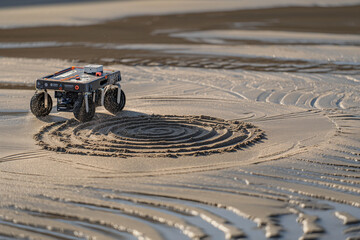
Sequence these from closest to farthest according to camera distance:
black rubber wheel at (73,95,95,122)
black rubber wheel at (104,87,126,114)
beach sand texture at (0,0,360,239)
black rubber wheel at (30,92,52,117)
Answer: beach sand texture at (0,0,360,239) → black rubber wheel at (73,95,95,122) → black rubber wheel at (30,92,52,117) → black rubber wheel at (104,87,126,114)

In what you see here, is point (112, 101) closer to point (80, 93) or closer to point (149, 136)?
point (80, 93)

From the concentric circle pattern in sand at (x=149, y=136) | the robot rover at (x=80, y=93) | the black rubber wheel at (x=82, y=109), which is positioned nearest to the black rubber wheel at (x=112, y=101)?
the robot rover at (x=80, y=93)

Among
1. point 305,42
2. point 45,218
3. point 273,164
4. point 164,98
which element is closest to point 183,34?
point 305,42

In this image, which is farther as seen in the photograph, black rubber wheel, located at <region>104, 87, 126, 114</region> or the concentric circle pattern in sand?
black rubber wheel, located at <region>104, 87, 126, 114</region>

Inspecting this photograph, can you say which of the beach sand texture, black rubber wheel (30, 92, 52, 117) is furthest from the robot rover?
the beach sand texture

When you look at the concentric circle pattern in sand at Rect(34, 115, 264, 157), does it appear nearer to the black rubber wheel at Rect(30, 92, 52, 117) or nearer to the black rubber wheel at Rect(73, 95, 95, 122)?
the black rubber wheel at Rect(73, 95, 95, 122)

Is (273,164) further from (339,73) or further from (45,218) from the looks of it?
(339,73)

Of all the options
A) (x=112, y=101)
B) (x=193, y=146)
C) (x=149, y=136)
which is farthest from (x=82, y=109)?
(x=193, y=146)

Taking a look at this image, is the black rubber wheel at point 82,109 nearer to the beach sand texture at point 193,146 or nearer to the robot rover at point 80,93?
the robot rover at point 80,93
